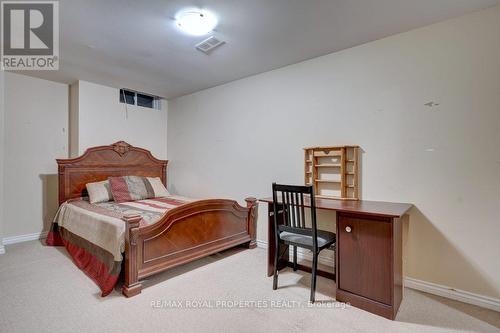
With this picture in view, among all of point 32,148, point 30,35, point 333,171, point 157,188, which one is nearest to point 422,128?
point 333,171

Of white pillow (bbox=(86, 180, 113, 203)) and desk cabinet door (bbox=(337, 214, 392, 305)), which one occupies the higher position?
white pillow (bbox=(86, 180, 113, 203))

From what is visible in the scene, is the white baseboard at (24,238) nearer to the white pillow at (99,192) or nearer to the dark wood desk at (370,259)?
the white pillow at (99,192)

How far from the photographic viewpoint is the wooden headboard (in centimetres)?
371

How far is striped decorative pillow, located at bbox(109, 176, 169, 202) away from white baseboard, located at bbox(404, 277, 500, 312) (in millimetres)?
3587

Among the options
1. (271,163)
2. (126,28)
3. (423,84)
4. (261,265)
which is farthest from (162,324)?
(423,84)

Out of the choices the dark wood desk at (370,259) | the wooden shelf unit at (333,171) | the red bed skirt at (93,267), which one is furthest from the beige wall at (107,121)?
the dark wood desk at (370,259)

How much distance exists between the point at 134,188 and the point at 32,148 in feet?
5.09

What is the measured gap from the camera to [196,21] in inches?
90.3

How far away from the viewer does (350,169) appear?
9.23ft

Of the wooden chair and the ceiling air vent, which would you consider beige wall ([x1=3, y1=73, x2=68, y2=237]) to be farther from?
the wooden chair

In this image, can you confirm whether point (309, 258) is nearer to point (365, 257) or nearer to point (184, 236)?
point (365, 257)

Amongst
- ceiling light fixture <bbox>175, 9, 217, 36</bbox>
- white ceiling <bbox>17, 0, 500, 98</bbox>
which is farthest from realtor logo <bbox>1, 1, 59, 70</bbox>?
ceiling light fixture <bbox>175, 9, 217, 36</bbox>

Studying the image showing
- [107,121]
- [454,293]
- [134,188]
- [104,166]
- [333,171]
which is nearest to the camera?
[454,293]

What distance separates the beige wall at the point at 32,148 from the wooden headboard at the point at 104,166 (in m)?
0.47
